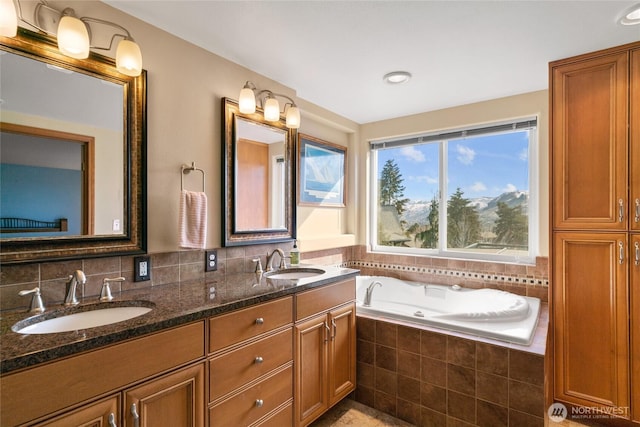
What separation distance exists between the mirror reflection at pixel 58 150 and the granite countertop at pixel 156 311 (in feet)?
1.21

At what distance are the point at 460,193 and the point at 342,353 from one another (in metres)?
1.93

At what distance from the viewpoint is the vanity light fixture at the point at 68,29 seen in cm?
120

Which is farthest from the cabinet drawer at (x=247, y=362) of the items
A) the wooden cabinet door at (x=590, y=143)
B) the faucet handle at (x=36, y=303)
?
the wooden cabinet door at (x=590, y=143)

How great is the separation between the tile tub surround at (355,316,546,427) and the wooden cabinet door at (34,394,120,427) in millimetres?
1596

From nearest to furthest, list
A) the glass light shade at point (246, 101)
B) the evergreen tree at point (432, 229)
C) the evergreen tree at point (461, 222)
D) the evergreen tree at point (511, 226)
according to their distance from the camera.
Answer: the glass light shade at point (246, 101), the evergreen tree at point (511, 226), the evergreen tree at point (461, 222), the evergreen tree at point (432, 229)

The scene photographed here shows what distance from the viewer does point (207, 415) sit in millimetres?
1327

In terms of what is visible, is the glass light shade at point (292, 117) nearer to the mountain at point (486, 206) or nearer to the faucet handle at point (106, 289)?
the faucet handle at point (106, 289)

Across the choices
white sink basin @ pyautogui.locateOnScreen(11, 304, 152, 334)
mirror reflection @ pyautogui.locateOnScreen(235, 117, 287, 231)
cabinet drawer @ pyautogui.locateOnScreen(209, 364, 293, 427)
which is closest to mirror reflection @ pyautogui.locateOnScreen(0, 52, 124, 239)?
white sink basin @ pyautogui.locateOnScreen(11, 304, 152, 334)

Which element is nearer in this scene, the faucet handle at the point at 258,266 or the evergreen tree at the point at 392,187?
the faucet handle at the point at 258,266

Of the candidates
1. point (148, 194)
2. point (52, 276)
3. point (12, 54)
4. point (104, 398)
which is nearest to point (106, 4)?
point (12, 54)

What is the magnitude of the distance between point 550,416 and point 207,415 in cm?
220

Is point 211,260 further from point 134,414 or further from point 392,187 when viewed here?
point 392,187

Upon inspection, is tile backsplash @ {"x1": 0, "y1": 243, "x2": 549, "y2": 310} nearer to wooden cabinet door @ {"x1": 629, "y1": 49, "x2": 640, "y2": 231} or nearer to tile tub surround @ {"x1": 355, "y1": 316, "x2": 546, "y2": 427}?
wooden cabinet door @ {"x1": 629, "y1": 49, "x2": 640, "y2": 231}

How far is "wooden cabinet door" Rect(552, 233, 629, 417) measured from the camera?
77.9 inches
